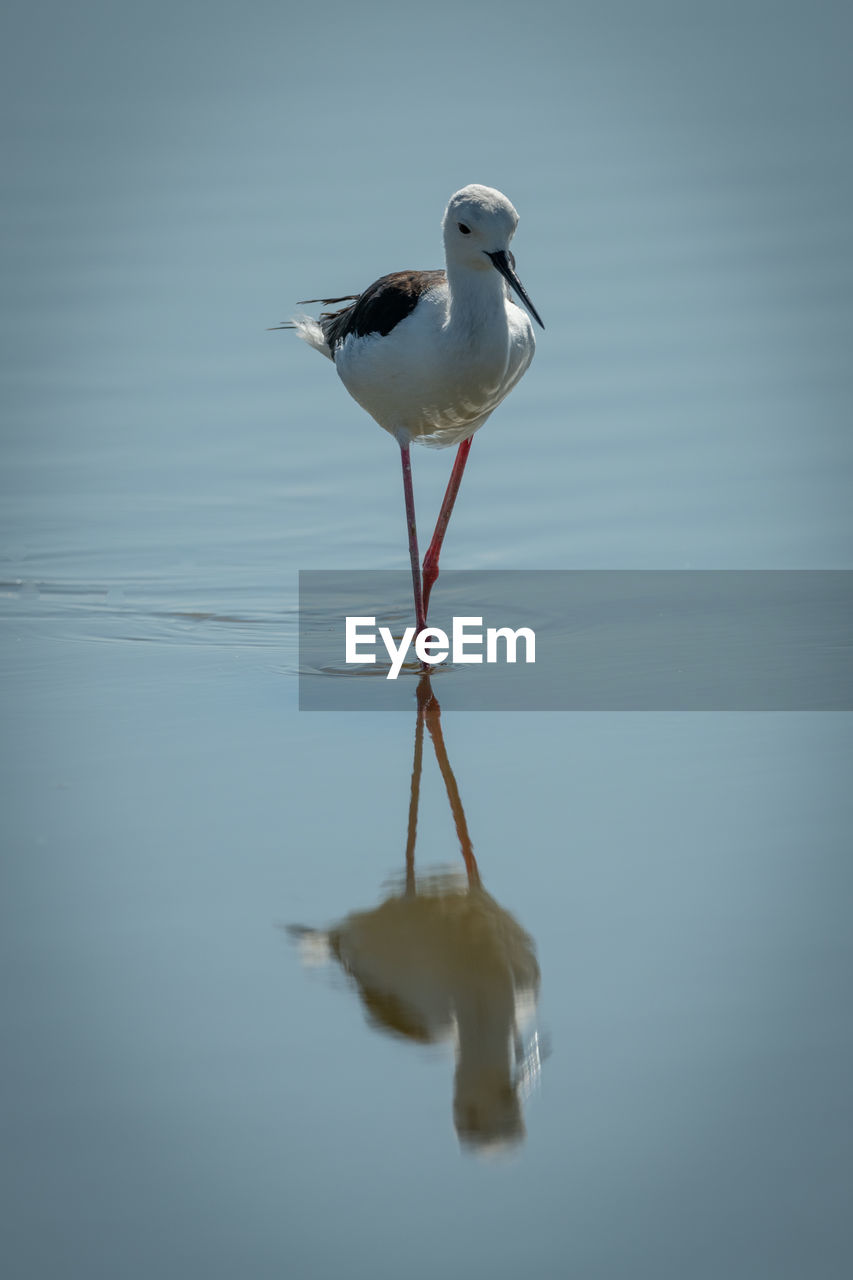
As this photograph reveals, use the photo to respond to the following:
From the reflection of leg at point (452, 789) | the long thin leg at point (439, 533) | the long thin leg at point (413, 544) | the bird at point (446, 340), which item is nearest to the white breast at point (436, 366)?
the bird at point (446, 340)

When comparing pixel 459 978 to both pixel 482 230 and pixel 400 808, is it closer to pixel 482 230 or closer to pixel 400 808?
pixel 400 808

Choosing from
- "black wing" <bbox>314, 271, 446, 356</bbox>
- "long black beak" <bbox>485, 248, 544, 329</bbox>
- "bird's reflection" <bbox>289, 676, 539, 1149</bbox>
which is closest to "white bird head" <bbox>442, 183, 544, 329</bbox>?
"long black beak" <bbox>485, 248, 544, 329</bbox>

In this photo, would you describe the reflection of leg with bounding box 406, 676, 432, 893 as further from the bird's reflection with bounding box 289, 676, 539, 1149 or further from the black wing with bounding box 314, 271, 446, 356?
the black wing with bounding box 314, 271, 446, 356

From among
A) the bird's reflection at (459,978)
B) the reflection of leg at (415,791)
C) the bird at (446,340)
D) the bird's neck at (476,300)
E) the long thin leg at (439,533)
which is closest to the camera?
the bird's reflection at (459,978)

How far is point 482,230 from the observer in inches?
249

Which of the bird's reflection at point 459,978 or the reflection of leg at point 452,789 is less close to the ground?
the reflection of leg at point 452,789

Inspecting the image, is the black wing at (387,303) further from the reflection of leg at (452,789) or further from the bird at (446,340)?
the reflection of leg at (452,789)

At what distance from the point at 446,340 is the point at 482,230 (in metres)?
0.47

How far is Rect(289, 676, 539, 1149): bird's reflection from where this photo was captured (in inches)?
139

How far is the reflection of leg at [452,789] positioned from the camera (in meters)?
4.70

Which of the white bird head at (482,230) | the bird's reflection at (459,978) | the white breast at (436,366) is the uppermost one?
→ the white bird head at (482,230)

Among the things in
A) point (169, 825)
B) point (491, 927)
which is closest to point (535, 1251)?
point (491, 927)

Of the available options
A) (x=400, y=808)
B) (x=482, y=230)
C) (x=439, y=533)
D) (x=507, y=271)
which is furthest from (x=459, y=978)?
(x=439, y=533)

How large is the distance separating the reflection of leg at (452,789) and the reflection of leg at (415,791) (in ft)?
0.12
